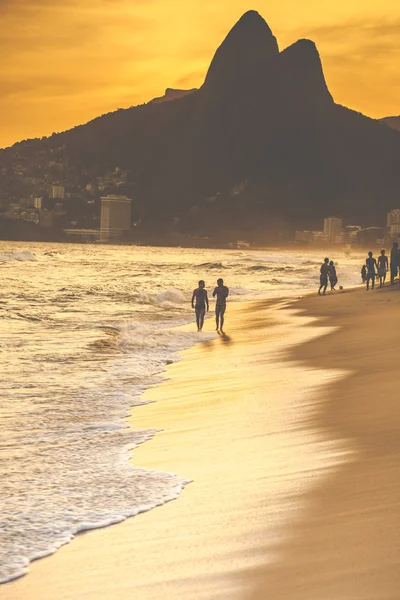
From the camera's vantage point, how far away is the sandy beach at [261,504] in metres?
4.23

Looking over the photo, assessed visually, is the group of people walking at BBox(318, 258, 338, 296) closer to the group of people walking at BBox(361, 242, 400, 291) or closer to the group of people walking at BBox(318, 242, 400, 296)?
the group of people walking at BBox(318, 242, 400, 296)

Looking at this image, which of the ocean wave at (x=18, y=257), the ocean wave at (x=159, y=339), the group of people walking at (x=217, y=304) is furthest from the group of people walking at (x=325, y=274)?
the ocean wave at (x=18, y=257)

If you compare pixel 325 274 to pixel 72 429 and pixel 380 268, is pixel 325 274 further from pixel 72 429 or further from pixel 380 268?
pixel 72 429

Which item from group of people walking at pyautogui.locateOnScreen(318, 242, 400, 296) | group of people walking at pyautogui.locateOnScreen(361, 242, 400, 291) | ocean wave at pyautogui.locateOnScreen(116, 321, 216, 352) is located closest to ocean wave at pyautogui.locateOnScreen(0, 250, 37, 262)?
group of people walking at pyautogui.locateOnScreen(318, 242, 400, 296)

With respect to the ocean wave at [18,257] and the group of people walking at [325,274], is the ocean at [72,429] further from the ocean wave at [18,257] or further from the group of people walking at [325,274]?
the ocean wave at [18,257]

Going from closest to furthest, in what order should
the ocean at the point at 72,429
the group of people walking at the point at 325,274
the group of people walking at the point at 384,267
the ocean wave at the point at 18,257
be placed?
the ocean at the point at 72,429
the group of people walking at the point at 384,267
the group of people walking at the point at 325,274
the ocean wave at the point at 18,257

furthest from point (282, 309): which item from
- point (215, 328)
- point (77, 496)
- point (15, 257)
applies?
point (15, 257)

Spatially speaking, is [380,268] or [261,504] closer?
[261,504]

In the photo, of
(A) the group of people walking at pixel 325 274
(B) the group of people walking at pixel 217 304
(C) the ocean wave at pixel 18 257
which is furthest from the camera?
(C) the ocean wave at pixel 18 257

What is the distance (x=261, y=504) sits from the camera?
562cm

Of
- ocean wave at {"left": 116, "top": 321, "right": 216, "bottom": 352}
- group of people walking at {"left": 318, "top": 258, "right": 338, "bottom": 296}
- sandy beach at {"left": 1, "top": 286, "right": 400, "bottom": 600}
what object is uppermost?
group of people walking at {"left": 318, "top": 258, "right": 338, "bottom": 296}

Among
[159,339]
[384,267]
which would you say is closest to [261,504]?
[159,339]

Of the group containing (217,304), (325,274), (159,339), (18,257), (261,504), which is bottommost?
(159,339)

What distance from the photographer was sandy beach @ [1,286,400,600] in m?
4.23
